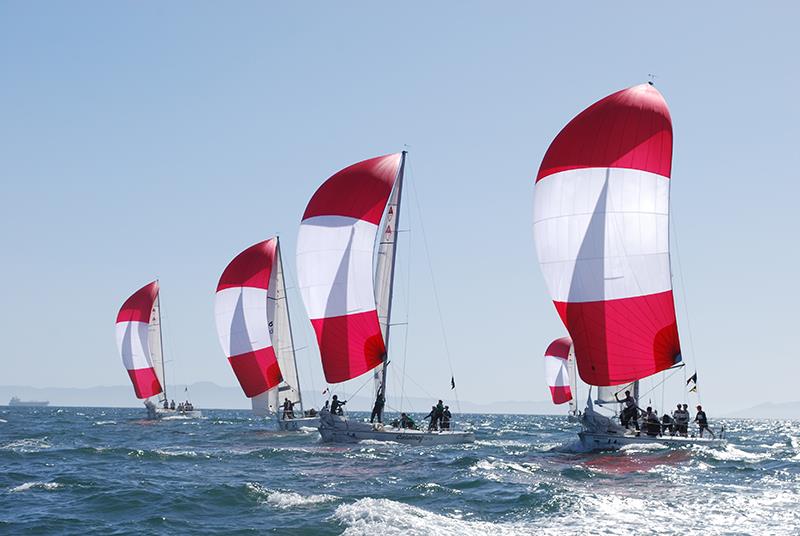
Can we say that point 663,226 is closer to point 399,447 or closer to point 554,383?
point 399,447

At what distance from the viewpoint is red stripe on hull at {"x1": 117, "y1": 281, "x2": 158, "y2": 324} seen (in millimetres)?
72125

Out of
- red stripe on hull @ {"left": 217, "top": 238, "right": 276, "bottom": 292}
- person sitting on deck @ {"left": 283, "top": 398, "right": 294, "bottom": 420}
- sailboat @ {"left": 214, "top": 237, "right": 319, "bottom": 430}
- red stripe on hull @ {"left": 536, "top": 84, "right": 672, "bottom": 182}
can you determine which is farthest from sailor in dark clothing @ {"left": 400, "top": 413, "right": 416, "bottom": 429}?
red stripe on hull @ {"left": 217, "top": 238, "right": 276, "bottom": 292}

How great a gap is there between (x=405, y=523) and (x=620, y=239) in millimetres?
16433

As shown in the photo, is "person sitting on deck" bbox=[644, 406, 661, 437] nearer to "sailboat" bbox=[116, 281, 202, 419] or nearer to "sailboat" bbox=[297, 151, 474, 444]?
"sailboat" bbox=[297, 151, 474, 444]

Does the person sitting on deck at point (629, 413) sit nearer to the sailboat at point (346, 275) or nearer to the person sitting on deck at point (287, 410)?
the sailboat at point (346, 275)

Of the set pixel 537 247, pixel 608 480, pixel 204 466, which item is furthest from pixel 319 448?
pixel 608 480

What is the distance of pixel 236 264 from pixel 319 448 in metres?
20.4

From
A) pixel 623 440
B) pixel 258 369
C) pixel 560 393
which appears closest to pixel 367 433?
pixel 623 440

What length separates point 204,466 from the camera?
29031mm

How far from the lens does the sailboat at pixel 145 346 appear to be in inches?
2842

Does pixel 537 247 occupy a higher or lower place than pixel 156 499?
higher

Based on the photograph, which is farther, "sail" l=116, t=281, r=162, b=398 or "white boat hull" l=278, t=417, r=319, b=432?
"sail" l=116, t=281, r=162, b=398


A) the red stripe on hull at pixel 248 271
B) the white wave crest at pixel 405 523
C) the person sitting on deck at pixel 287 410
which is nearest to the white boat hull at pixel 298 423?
Result: the person sitting on deck at pixel 287 410

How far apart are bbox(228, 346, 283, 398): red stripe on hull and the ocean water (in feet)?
62.0
